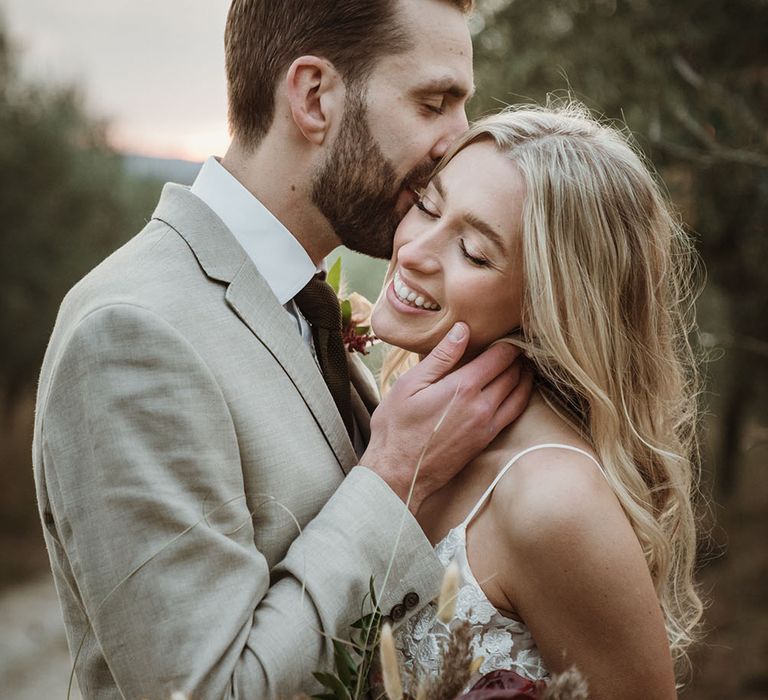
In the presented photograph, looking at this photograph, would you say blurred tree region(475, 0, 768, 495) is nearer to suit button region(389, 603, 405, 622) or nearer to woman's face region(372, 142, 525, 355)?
woman's face region(372, 142, 525, 355)

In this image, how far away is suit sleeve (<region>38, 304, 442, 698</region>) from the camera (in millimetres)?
2086

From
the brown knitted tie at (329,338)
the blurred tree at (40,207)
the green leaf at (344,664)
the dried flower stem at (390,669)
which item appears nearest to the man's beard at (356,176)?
the brown knitted tie at (329,338)

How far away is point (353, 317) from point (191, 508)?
4.94ft

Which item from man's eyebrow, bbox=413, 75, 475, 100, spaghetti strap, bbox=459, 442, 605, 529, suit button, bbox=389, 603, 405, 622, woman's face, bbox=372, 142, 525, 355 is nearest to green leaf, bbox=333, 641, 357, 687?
suit button, bbox=389, 603, 405, 622

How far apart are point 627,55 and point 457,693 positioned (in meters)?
6.90

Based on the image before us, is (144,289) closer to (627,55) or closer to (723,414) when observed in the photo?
(627,55)

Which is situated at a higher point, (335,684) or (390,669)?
(390,669)

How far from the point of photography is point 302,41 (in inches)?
120

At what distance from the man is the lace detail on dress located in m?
0.17

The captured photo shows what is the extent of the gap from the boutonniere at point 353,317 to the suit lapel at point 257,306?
57 centimetres

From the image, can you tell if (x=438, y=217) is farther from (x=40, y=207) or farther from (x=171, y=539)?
(x=40, y=207)

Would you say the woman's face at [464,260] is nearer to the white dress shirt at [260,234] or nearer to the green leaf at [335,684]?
the white dress shirt at [260,234]

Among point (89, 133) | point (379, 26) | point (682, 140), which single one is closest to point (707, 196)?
point (682, 140)

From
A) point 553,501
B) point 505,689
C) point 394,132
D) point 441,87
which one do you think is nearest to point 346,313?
point 394,132
